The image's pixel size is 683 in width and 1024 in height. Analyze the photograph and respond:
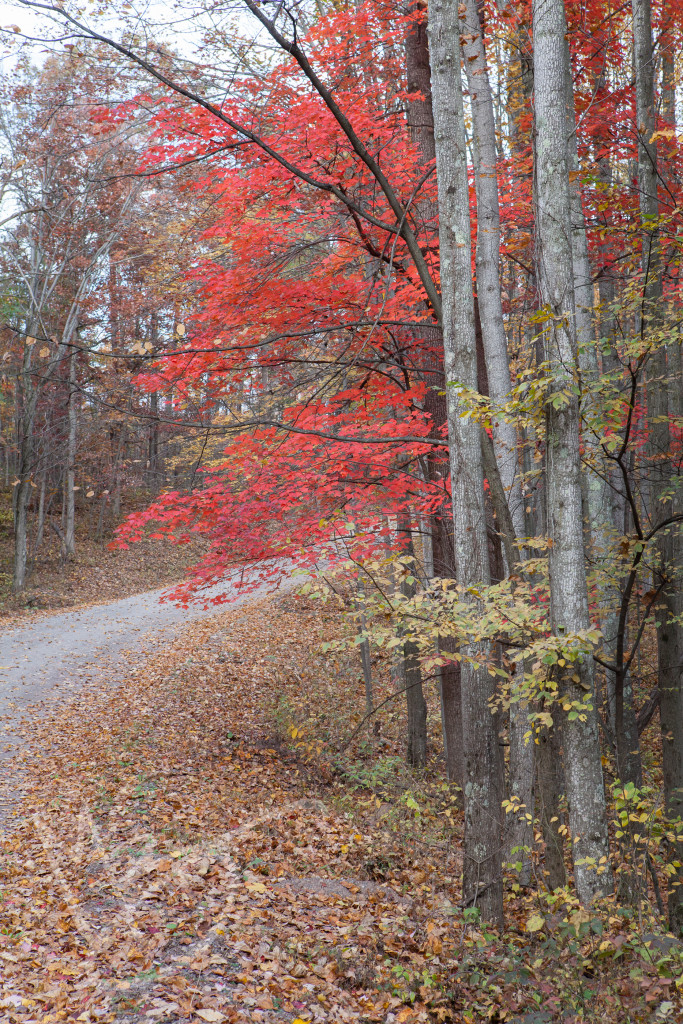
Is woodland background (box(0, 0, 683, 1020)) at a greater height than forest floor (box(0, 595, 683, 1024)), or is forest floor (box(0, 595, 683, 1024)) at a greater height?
woodland background (box(0, 0, 683, 1020))

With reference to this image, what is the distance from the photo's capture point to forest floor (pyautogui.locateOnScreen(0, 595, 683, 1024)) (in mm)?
3893

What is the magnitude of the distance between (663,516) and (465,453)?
2859 mm

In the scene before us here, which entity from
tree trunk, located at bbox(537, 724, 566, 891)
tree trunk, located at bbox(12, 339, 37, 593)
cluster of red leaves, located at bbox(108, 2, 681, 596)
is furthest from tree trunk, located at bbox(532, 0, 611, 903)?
tree trunk, located at bbox(12, 339, 37, 593)

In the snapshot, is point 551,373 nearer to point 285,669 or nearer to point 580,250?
point 580,250

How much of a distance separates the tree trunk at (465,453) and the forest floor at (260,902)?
48 cm

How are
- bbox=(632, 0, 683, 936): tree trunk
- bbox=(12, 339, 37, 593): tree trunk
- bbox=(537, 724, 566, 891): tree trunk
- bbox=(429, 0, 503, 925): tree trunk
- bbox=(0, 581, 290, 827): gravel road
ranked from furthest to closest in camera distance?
bbox=(12, 339, 37, 593): tree trunk
bbox=(0, 581, 290, 827): gravel road
bbox=(632, 0, 683, 936): tree trunk
bbox=(537, 724, 566, 891): tree trunk
bbox=(429, 0, 503, 925): tree trunk

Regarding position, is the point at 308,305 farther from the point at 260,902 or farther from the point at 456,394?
the point at 260,902

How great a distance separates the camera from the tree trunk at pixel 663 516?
604 cm

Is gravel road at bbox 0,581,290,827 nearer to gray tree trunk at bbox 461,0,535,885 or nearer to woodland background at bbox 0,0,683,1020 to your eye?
woodland background at bbox 0,0,683,1020

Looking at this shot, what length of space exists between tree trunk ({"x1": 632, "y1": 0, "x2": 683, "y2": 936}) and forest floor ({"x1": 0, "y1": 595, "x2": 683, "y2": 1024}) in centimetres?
173

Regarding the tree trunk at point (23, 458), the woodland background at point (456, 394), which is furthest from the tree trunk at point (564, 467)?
the tree trunk at point (23, 458)

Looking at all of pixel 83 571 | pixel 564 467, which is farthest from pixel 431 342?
pixel 83 571

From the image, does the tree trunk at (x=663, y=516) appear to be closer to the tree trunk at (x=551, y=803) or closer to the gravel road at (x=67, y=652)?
the tree trunk at (x=551, y=803)

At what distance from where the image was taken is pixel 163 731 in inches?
374
